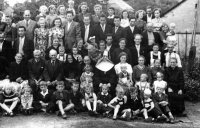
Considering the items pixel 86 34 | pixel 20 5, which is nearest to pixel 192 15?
pixel 20 5

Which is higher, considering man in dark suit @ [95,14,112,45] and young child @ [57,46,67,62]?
man in dark suit @ [95,14,112,45]

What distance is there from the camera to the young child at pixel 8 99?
708 centimetres

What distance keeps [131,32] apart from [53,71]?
253 centimetres

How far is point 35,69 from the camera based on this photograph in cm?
769

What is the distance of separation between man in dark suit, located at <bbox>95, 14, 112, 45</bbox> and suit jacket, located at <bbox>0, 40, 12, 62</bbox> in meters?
2.40

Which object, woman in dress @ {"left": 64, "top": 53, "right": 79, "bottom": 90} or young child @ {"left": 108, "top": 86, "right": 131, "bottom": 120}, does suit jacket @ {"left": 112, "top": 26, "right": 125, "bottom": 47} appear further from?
young child @ {"left": 108, "top": 86, "right": 131, "bottom": 120}

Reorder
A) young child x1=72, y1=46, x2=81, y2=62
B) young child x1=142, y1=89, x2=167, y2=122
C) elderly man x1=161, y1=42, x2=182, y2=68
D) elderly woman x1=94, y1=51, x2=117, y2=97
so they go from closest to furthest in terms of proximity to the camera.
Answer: young child x1=142, y1=89, x2=167, y2=122 → elderly woman x1=94, y1=51, x2=117, y2=97 → young child x1=72, y1=46, x2=81, y2=62 → elderly man x1=161, y1=42, x2=182, y2=68

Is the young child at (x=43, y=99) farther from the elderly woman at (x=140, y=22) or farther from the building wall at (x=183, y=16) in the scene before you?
the building wall at (x=183, y=16)

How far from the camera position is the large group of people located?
7.21 metres

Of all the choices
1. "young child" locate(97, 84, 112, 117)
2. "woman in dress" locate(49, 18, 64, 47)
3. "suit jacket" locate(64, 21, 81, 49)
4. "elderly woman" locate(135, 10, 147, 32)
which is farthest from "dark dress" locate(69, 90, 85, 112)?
"elderly woman" locate(135, 10, 147, 32)

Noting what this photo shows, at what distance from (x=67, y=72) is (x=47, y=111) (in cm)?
117

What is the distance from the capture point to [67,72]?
7844 millimetres

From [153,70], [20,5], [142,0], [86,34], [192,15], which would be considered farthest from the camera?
[142,0]

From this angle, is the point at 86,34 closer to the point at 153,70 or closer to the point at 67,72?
the point at 67,72
